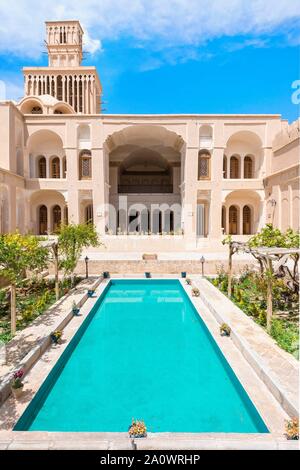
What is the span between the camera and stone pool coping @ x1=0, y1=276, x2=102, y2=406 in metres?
5.02

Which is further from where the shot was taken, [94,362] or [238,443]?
[94,362]

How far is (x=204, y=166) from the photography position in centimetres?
2097

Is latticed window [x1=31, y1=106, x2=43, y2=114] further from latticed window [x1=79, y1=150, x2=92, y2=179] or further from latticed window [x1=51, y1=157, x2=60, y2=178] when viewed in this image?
latticed window [x1=79, y1=150, x2=92, y2=179]

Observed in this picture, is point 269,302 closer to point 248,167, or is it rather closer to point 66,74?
point 248,167

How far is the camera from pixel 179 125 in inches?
805

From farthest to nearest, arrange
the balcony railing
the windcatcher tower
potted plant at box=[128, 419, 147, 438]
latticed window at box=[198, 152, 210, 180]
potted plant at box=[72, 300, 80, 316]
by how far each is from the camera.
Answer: the windcatcher tower
the balcony railing
latticed window at box=[198, 152, 210, 180]
potted plant at box=[72, 300, 80, 316]
potted plant at box=[128, 419, 147, 438]

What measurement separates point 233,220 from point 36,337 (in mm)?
19089

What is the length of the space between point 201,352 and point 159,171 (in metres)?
24.4

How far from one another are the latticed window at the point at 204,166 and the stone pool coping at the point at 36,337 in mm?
13882

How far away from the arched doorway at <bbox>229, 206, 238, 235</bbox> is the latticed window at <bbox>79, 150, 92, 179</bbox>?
35.7 feet

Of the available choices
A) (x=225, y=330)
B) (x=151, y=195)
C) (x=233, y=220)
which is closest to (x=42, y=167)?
(x=151, y=195)

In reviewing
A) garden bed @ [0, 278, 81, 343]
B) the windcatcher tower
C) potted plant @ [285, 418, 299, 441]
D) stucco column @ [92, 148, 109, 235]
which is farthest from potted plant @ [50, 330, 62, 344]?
the windcatcher tower

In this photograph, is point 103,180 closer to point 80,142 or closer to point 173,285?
point 80,142
